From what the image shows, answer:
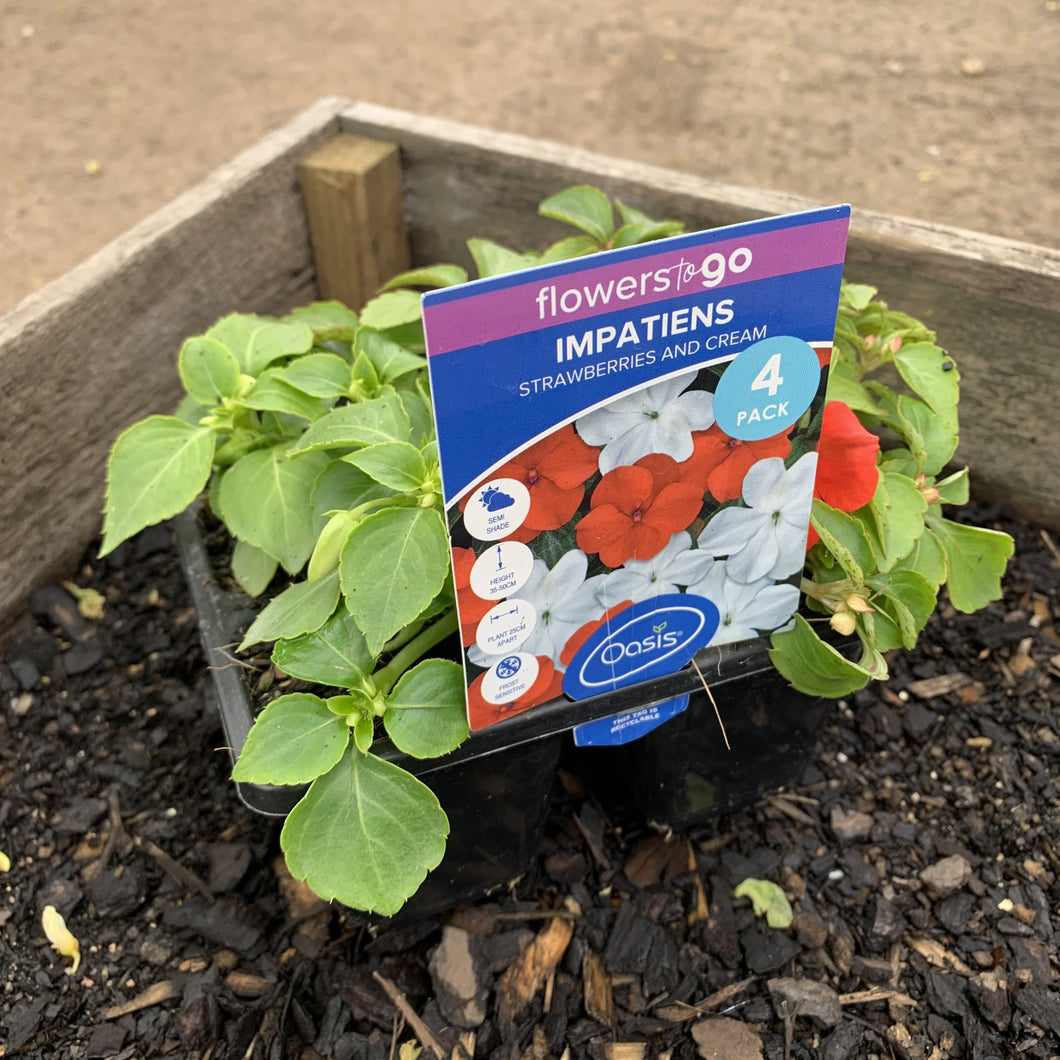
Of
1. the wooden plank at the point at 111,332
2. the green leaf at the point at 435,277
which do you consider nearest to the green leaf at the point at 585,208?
the green leaf at the point at 435,277

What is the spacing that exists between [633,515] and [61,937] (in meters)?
0.90

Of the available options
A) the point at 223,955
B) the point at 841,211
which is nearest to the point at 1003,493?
the point at 841,211

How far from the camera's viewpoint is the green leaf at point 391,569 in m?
0.85

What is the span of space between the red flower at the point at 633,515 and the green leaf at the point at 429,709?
7.3 inches

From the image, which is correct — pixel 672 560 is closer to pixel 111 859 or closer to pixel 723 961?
pixel 723 961

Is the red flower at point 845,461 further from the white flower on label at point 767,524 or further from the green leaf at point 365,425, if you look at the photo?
the green leaf at point 365,425

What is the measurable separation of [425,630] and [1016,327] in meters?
0.98

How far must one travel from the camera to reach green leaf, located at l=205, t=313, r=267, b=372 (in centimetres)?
118

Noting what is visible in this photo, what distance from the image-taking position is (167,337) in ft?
5.20

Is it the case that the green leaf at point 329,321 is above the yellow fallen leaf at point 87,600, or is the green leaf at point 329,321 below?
above

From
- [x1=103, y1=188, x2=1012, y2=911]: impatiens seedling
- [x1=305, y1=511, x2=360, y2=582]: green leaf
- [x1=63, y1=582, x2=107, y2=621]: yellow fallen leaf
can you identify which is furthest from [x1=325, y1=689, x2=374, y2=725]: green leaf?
[x1=63, y1=582, x2=107, y2=621]: yellow fallen leaf

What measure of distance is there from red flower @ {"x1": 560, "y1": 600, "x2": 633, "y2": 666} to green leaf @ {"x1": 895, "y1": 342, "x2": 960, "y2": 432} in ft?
1.35

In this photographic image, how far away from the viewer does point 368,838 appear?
0.91 meters

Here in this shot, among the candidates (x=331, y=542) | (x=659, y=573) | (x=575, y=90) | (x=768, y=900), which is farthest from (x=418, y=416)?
(x=575, y=90)
